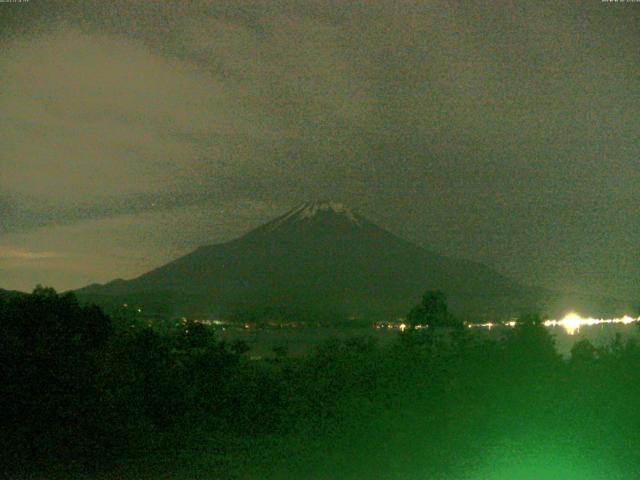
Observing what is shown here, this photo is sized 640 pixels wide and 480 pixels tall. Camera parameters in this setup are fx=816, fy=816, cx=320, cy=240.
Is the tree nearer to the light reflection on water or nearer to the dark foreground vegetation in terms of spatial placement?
the light reflection on water

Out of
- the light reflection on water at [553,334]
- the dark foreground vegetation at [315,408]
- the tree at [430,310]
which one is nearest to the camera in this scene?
the dark foreground vegetation at [315,408]

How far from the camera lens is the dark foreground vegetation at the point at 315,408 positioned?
970 cm

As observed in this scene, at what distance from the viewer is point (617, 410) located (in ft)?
33.5

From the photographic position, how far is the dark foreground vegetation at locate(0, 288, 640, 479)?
9.70m

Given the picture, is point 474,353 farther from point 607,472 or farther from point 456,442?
point 607,472

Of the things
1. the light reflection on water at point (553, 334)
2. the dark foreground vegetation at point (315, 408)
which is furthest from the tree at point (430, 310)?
the dark foreground vegetation at point (315, 408)

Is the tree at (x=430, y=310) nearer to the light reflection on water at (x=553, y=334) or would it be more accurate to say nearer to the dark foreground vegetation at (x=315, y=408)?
the light reflection on water at (x=553, y=334)

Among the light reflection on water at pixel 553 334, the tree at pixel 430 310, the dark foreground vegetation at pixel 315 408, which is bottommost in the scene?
the dark foreground vegetation at pixel 315 408

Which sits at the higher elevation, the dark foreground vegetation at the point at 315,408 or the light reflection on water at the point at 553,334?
the light reflection on water at the point at 553,334

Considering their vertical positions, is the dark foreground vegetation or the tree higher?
the tree

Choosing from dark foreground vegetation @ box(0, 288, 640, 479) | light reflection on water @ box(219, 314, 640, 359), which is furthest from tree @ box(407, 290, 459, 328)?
dark foreground vegetation @ box(0, 288, 640, 479)

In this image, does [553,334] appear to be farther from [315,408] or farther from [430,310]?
[430,310]

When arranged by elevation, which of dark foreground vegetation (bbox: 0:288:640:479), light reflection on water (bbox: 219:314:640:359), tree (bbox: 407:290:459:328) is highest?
tree (bbox: 407:290:459:328)

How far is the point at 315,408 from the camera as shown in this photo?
11859mm
